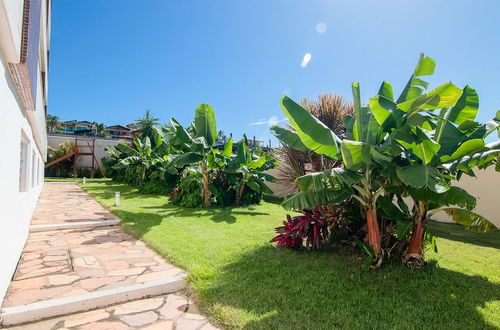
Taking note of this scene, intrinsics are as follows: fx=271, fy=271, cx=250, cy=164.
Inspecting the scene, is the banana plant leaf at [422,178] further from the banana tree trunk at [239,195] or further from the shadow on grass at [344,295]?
the banana tree trunk at [239,195]

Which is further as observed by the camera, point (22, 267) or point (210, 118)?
point (210, 118)

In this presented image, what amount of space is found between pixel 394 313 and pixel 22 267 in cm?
533

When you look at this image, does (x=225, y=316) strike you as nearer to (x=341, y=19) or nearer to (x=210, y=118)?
(x=210, y=118)

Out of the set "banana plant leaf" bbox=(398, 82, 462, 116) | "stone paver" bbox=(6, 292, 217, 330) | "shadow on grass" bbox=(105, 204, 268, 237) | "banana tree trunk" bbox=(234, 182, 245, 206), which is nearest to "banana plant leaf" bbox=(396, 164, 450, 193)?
"banana plant leaf" bbox=(398, 82, 462, 116)

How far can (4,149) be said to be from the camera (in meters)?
2.88

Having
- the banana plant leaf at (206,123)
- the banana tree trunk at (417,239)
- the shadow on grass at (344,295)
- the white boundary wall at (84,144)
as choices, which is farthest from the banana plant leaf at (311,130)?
the white boundary wall at (84,144)

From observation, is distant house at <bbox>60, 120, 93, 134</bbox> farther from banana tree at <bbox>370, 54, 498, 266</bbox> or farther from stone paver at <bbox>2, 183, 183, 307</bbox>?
banana tree at <bbox>370, 54, 498, 266</bbox>

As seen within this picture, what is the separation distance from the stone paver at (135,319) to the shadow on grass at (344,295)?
0.84 ft

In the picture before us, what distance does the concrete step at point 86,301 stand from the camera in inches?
113

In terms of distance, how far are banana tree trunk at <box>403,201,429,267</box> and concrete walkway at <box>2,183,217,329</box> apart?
312 cm

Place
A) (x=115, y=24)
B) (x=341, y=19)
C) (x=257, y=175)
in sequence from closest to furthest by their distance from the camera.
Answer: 1. (x=341, y=19)
2. (x=257, y=175)
3. (x=115, y=24)

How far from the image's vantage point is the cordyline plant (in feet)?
10.5

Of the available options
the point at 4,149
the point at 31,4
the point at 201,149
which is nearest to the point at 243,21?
the point at 201,149

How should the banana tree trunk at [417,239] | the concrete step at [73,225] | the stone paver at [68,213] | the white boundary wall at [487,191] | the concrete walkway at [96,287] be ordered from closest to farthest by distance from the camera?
the concrete walkway at [96,287]
the banana tree trunk at [417,239]
the concrete step at [73,225]
the stone paver at [68,213]
the white boundary wall at [487,191]
